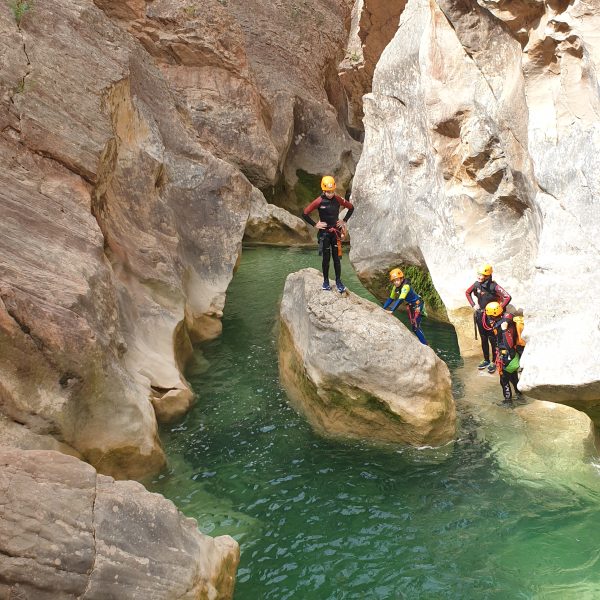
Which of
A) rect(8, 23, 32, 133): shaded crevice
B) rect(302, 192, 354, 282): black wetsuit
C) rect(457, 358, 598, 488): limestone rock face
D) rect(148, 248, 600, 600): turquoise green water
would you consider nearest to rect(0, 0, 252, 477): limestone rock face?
rect(8, 23, 32, 133): shaded crevice

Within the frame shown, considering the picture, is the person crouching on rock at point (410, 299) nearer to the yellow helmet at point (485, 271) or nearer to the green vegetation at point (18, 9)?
the yellow helmet at point (485, 271)

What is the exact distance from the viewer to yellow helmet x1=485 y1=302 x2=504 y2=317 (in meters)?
13.4

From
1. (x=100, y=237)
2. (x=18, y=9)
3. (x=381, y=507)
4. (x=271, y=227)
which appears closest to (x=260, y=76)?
(x=271, y=227)

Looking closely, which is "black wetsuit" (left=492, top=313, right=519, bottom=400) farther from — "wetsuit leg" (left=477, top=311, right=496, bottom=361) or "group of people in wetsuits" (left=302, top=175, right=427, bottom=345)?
"group of people in wetsuits" (left=302, top=175, right=427, bottom=345)

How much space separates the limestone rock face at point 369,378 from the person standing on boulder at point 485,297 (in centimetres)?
284

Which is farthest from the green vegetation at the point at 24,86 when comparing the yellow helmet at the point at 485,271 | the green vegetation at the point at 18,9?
the yellow helmet at the point at 485,271

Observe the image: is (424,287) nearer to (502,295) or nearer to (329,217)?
(502,295)

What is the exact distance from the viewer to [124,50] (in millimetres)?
15672

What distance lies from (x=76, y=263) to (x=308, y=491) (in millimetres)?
5309

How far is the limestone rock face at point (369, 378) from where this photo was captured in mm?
11461

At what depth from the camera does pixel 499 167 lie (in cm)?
1562

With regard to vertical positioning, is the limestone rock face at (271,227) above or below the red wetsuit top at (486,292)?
below

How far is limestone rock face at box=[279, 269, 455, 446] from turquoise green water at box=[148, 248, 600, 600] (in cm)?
40

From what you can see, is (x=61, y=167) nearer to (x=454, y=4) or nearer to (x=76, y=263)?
(x=76, y=263)
